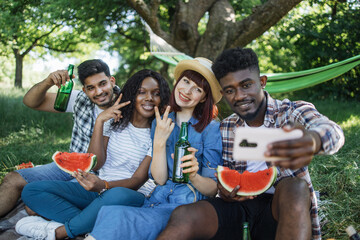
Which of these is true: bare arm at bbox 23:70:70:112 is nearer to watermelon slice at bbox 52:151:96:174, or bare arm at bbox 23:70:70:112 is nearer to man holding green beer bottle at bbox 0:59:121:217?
man holding green beer bottle at bbox 0:59:121:217

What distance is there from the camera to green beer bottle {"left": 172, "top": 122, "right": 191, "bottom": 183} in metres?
2.53

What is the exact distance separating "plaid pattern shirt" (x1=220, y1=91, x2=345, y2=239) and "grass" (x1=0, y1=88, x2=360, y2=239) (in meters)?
1.02

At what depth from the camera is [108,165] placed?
127 inches

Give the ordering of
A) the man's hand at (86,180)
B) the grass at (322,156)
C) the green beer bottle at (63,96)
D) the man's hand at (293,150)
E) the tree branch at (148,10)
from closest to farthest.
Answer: the man's hand at (293,150) < the man's hand at (86,180) < the grass at (322,156) < the green beer bottle at (63,96) < the tree branch at (148,10)

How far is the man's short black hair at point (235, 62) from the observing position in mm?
2566

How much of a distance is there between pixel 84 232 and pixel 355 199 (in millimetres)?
2748

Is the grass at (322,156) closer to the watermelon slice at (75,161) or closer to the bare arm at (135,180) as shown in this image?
the bare arm at (135,180)

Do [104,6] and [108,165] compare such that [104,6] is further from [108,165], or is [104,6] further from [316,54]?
[316,54]

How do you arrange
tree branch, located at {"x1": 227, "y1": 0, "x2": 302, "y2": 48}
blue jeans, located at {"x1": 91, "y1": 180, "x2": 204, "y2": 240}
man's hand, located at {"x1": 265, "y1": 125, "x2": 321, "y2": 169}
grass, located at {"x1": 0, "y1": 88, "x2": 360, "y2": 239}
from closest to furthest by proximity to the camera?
man's hand, located at {"x1": 265, "y1": 125, "x2": 321, "y2": 169} → blue jeans, located at {"x1": 91, "y1": 180, "x2": 204, "y2": 240} → grass, located at {"x1": 0, "y1": 88, "x2": 360, "y2": 239} → tree branch, located at {"x1": 227, "y1": 0, "x2": 302, "y2": 48}

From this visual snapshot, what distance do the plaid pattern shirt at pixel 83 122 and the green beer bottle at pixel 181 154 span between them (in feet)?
4.30

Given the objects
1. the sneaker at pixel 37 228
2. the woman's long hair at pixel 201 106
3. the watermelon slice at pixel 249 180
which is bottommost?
the sneaker at pixel 37 228

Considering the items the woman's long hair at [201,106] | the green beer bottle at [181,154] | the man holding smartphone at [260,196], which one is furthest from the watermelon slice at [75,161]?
the man holding smartphone at [260,196]

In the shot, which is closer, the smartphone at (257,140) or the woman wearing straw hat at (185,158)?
the smartphone at (257,140)

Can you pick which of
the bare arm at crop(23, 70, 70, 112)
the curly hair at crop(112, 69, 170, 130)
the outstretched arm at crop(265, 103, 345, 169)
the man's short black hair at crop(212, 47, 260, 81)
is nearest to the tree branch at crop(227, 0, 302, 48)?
the curly hair at crop(112, 69, 170, 130)
